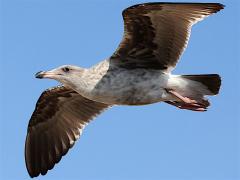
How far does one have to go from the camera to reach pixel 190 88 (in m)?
9.55

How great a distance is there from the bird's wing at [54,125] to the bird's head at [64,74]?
5.34 ft

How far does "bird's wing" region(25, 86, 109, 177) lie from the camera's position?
11.1 meters

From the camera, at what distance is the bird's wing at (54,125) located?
11.1 m

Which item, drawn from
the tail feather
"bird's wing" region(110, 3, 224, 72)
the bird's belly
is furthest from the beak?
the tail feather

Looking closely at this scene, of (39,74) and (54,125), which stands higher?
(39,74)

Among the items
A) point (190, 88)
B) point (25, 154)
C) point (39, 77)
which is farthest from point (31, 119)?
point (190, 88)

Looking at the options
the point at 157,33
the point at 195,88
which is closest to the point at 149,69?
the point at 157,33

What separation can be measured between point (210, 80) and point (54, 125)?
10.6 feet

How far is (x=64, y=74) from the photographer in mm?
9312

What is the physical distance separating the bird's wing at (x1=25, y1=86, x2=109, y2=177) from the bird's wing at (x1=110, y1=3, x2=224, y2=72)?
175cm

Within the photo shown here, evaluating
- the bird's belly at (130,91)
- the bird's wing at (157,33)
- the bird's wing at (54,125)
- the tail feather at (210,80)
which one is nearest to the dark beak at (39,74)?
the bird's belly at (130,91)

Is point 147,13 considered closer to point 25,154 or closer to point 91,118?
point 91,118

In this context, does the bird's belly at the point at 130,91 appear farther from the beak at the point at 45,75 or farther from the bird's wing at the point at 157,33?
the beak at the point at 45,75

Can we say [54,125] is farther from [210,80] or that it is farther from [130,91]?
[210,80]
